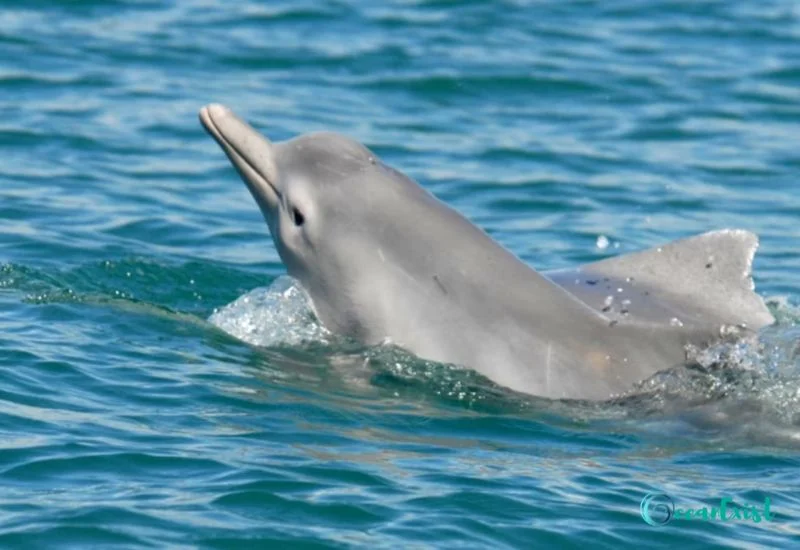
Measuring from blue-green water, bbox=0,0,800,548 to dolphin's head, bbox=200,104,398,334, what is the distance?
28 cm

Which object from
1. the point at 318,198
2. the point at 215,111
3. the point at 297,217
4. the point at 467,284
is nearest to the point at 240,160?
the point at 215,111

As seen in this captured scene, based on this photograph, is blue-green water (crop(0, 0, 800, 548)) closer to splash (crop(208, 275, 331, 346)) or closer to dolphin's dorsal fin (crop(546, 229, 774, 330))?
splash (crop(208, 275, 331, 346))

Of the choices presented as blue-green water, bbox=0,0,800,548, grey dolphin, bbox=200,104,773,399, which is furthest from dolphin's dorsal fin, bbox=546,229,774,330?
blue-green water, bbox=0,0,800,548

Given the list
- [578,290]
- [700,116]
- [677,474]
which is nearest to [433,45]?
[700,116]

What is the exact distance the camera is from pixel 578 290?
11.8m

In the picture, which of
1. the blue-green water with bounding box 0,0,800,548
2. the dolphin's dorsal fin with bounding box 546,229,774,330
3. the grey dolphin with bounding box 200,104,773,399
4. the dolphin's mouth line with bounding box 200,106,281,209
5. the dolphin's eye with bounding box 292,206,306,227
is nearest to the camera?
the blue-green water with bounding box 0,0,800,548

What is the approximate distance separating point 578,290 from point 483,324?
0.92m

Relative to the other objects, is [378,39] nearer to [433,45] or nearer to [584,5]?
[433,45]

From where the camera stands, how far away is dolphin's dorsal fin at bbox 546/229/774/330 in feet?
37.9

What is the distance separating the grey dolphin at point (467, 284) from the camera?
11086 millimetres

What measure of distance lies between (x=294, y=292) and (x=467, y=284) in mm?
1360

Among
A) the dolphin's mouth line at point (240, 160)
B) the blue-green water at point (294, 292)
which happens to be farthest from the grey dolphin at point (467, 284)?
the blue-green water at point (294, 292)

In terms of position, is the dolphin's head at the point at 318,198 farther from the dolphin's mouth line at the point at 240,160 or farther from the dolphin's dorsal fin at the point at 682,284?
the dolphin's dorsal fin at the point at 682,284

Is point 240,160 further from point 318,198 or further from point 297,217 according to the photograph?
point 318,198
